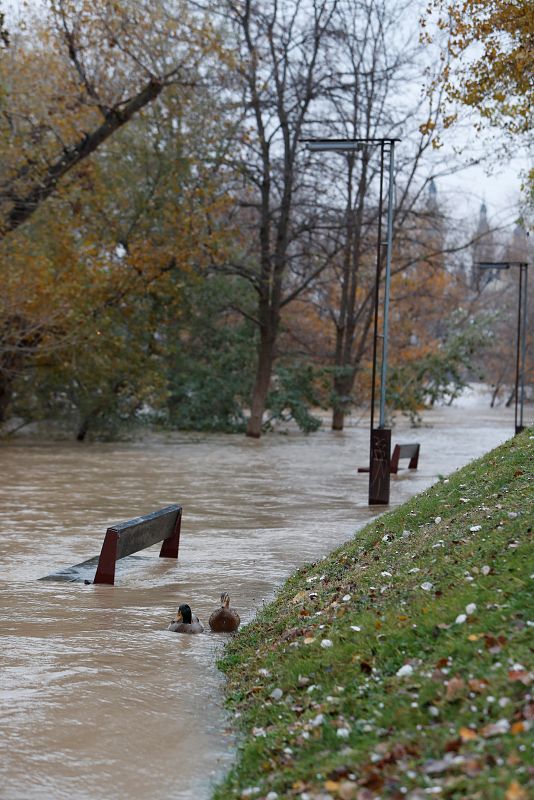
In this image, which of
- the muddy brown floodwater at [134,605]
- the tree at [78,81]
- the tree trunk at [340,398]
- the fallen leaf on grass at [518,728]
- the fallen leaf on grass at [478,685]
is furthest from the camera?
the tree trunk at [340,398]

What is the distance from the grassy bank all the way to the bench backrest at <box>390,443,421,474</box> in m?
13.0

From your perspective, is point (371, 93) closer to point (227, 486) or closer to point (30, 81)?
point (30, 81)

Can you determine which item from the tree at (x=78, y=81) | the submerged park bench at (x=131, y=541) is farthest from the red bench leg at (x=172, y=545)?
the tree at (x=78, y=81)

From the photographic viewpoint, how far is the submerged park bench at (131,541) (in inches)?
394

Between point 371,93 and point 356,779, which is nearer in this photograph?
point 356,779

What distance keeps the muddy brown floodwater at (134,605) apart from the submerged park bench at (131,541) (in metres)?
0.23

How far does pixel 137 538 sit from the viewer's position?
34.9ft

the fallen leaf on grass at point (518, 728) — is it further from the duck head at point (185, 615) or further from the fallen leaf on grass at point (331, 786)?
the duck head at point (185, 615)

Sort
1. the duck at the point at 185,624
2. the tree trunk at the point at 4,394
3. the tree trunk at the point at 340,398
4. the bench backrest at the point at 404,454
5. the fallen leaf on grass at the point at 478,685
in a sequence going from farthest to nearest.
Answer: the tree trunk at the point at 340,398 → the tree trunk at the point at 4,394 → the bench backrest at the point at 404,454 → the duck at the point at 185,624 → the fallen leaf on grass at the point at 478,685

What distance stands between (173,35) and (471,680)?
25301 mm

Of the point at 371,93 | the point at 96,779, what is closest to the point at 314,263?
the point at 371,93

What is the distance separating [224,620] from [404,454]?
586 inches

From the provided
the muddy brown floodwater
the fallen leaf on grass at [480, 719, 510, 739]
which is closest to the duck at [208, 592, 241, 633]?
the muddy brown floodwater

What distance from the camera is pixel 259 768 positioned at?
16.7 feet
